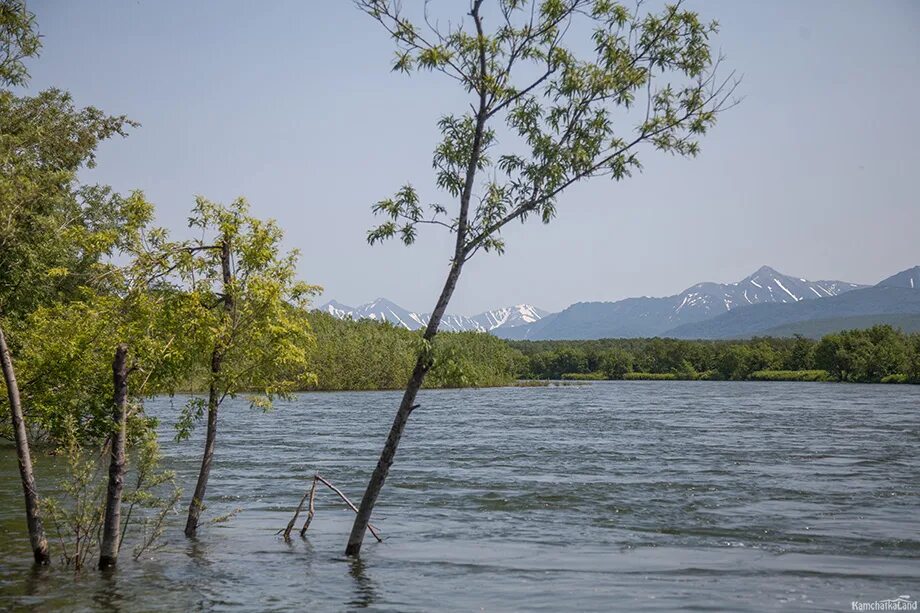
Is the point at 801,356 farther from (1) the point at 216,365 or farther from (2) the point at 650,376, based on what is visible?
(1) the point at 216,365

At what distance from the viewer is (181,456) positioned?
4250 cm

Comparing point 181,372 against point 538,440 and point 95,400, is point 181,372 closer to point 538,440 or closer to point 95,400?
point 95,400

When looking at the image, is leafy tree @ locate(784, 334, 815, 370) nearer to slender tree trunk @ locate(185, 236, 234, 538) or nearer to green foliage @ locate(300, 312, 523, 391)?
green foliage @ locate(300, 312, 523, 391)

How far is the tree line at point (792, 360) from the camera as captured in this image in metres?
Answer: 136

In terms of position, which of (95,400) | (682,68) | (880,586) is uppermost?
(682,68)

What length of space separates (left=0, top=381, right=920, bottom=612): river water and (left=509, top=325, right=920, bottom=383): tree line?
89.2 meters

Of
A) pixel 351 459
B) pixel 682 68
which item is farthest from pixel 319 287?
pixel 351 459

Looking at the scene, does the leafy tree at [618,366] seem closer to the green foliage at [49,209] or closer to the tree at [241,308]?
the green foliage at [49,209]

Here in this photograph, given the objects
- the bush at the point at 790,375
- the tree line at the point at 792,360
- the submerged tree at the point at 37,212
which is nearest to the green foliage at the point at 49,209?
the submerged tree at the point at 37,212

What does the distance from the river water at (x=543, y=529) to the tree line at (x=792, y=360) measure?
89.2 metres

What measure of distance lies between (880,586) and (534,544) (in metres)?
8.16

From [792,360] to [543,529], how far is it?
15225 centimetres

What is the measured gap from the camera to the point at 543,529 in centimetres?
2511

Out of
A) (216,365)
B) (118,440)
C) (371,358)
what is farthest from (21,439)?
(371,358)
